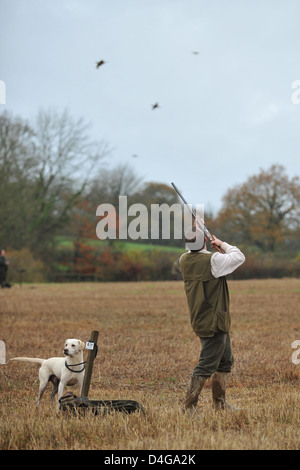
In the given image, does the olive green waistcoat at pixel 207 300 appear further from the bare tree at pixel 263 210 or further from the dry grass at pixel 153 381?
the bare tree at pixel 263 210

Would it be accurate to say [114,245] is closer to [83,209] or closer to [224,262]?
[83,209]

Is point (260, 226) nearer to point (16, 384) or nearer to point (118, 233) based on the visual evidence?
point (118, 233)

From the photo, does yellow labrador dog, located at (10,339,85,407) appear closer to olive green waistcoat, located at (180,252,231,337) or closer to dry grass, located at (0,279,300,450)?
dry grass, located at (0,279,300,450)

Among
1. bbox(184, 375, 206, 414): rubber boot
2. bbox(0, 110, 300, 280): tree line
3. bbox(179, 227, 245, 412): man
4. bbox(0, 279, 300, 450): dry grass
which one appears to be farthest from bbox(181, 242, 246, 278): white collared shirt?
bbox(0, 110, 300, 280): tree line

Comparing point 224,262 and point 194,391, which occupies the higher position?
point 224,262

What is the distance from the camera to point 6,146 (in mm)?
44219

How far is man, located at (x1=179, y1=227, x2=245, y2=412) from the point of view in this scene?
6289mm

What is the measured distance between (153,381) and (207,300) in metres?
2.96

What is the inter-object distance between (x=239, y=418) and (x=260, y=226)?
51925 millimetres

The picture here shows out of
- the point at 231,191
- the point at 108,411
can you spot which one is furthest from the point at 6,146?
the point at 108,411

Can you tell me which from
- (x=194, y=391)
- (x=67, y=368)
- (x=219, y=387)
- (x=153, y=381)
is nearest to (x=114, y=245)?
(x=153, y=381)

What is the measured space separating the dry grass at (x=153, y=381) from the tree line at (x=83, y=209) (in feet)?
88.5

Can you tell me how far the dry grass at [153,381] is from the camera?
16.7 ft

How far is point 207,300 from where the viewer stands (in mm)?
6316
